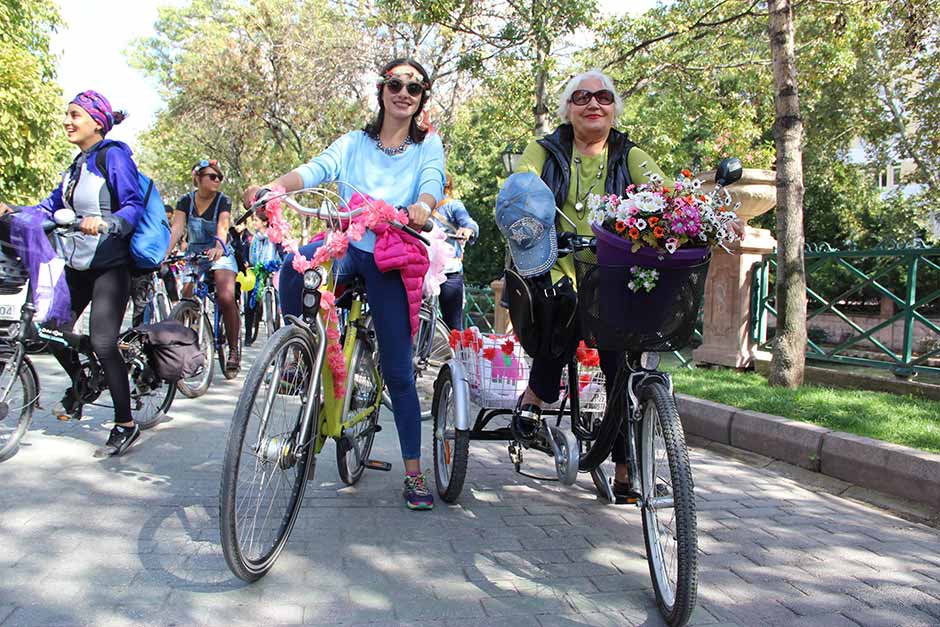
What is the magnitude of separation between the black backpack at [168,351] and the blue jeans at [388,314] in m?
1.65

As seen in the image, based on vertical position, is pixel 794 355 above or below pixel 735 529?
above

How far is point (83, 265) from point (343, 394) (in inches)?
74.3

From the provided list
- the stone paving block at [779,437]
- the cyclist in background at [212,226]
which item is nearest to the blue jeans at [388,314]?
the stone paving block at [779,437]

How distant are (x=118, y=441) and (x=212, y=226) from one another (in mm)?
3091

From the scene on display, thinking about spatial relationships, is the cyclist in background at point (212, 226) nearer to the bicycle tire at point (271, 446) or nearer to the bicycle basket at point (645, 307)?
the bicycle tire at point (271, 446)

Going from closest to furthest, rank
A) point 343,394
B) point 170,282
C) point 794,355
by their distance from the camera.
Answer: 1. point 343,394
2. point 794,355
3. point 170,282

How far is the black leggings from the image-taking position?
165 inches

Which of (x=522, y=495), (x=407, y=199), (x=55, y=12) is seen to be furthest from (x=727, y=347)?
(x=55, y=12)

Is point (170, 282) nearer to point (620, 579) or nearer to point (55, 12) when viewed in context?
point (620, 579)

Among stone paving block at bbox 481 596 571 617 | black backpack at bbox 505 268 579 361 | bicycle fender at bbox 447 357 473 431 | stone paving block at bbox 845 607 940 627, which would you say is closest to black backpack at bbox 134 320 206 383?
bicycle fender at bbox 447 357 473 431

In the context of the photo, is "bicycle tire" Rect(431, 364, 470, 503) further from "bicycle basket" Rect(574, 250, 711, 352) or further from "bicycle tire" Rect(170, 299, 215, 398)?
"bicycle tire" Rect(170, 299, 215, 398)

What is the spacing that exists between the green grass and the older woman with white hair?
→ 6.95 feet

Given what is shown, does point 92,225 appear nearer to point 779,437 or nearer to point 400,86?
point 400,86

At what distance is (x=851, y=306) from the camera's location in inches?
371
